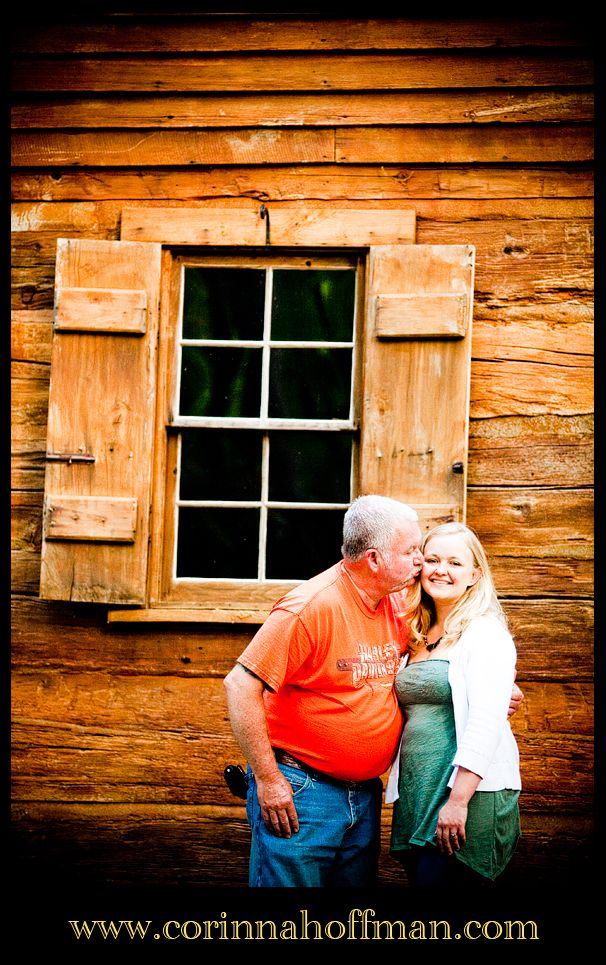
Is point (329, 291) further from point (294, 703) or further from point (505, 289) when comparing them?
point (294, 703)

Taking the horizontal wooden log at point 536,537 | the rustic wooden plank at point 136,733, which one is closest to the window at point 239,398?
the horizontal wooden log at point 536,537

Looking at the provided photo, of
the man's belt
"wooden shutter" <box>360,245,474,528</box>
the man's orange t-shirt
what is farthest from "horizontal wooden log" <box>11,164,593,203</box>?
the man's belt

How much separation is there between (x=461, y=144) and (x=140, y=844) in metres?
3.26

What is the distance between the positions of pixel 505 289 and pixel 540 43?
1053mm

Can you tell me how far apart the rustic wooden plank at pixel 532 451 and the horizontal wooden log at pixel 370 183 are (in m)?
0.98

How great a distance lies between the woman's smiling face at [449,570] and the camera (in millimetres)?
2676

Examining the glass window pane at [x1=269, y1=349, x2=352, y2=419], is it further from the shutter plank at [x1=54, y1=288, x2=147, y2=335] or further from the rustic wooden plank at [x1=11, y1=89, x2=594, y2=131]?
the rustic wooden plank at [x1=11, y1=89, x2=594, y2=131]

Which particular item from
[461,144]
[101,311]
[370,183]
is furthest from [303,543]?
[461,144]

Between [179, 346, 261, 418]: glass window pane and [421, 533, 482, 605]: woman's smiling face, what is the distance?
1.23m

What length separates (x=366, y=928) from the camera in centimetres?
272

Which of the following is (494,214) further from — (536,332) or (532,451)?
(532,451)

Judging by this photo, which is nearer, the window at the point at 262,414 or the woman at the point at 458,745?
the woman at the point at 458,745

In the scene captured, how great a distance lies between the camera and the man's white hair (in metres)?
2.59

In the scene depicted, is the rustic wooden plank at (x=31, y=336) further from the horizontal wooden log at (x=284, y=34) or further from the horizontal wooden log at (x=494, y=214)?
the horizontal wooden log at (x=284, y=34)
